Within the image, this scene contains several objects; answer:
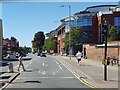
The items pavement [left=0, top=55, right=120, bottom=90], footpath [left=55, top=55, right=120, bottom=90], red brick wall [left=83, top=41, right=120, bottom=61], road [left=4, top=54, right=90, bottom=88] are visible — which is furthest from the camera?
red brick wall [left=83, top=41, right=120, bottom=61]

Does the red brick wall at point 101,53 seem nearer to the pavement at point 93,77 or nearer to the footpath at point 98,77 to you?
the footpath at point 98,77

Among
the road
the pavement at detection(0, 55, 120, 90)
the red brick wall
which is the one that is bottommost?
the road

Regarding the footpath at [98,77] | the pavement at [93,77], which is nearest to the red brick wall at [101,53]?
the footpath at [98,77]

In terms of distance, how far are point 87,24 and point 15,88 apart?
96.7m

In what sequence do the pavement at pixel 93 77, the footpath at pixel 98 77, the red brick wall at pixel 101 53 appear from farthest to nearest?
1. the red brick wall at pixel 101 53
2. the pavement at pixel 93 77
3. the footpath at pixel 98 77

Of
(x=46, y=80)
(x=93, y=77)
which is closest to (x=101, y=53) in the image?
(x=93, y=77)

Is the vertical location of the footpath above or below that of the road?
above

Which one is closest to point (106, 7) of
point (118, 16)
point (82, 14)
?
point (82, 14)

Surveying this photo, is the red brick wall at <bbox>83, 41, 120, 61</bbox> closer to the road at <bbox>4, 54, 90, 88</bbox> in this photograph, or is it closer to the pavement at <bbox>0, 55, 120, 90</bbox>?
the pavement at <bbox>0, 55, 120, 90</bbox>

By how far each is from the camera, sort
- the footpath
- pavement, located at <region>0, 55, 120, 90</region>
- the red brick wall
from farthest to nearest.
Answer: the red brick wall
pavement, located at <region>0, 55, 120, 90</region>
the footpath

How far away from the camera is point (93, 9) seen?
134250 millimetres

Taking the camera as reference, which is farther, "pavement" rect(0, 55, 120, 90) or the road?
the road

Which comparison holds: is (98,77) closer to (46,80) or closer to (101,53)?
(46,80)

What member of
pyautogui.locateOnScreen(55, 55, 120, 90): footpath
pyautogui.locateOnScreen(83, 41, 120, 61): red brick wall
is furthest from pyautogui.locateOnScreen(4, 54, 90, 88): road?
pyautogui.locateOnScreen(83, 41, 120, 61): red brick wall
